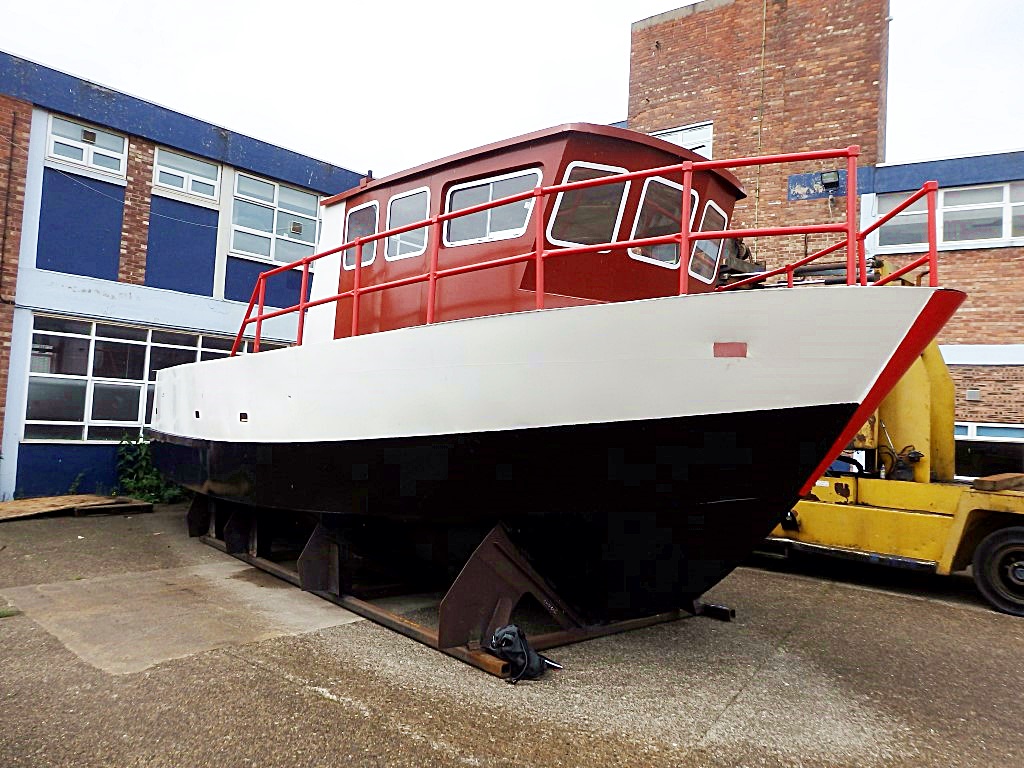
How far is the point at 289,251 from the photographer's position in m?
12.8

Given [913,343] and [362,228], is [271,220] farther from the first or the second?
[913,343]

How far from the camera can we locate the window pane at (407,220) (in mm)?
5004

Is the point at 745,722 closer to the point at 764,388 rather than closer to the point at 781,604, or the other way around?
the point at 764,388

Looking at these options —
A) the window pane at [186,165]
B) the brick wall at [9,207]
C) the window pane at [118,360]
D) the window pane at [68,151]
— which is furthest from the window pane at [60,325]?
the window pane at [186,165]

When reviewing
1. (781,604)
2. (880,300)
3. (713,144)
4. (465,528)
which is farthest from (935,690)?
(713,144)

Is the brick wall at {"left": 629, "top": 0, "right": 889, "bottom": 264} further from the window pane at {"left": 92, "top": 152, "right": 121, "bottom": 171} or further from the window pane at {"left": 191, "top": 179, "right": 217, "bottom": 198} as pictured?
the window pane at {"left": 92, "top": 152, "right": 121, "bottom": 171}

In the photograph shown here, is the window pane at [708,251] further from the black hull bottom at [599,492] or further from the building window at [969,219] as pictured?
the building window at [969,219]

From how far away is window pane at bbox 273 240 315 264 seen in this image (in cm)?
1260

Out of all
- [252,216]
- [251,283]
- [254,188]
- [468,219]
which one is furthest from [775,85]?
[468,219]

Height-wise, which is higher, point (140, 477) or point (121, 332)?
point (121, 332)

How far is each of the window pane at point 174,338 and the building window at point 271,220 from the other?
1.66 m

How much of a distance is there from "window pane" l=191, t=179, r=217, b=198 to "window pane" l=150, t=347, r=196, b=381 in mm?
2565

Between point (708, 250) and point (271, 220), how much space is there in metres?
9.50

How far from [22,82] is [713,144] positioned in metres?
13.2
